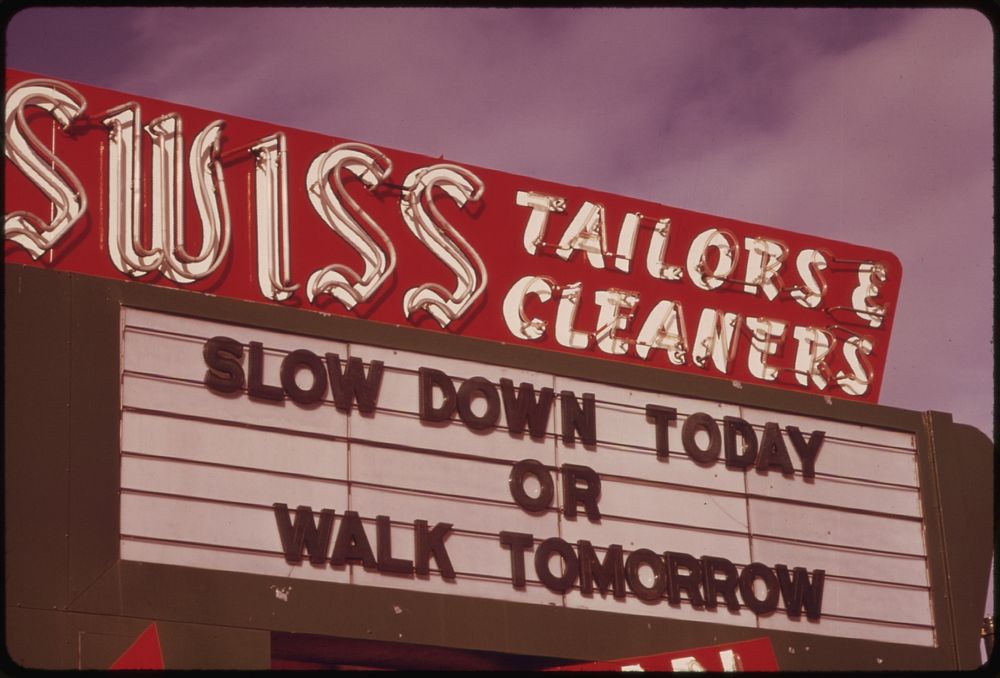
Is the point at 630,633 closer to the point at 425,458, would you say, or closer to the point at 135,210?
the point at 425,458

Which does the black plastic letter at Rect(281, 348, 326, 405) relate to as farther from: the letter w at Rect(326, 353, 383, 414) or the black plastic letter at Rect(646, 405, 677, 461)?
the black plastic letter at Rect(646, 405, 677, 461)

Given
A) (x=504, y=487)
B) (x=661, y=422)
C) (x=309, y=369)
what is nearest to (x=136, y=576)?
(x=309, y=369)

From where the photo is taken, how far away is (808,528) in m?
17.7

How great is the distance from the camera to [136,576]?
14.4 metres

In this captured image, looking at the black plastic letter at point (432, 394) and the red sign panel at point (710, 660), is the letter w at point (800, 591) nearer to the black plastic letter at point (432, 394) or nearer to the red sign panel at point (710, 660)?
the red sign panel at point (710, 660)

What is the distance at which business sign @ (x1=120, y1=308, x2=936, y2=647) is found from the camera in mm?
15094

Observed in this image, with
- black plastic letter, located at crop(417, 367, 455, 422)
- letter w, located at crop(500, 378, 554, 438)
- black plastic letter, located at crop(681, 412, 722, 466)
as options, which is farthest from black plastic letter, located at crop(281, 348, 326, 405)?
black plastic letter, located at crop(681, 412, 722, 466)

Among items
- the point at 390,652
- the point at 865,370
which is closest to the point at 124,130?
the point at 390,652

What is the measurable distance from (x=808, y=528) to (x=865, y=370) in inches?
82.6

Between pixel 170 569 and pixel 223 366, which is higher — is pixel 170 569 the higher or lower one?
the lower one

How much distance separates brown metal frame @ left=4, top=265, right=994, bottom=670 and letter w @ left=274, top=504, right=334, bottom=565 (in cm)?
20

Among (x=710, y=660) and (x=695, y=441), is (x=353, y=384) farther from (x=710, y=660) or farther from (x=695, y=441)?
A: (x=710, y=660)

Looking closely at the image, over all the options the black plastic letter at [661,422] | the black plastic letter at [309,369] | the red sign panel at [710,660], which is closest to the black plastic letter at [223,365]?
the black plastic letter at [309,369]

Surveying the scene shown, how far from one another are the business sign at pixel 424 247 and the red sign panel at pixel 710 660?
2.96m
